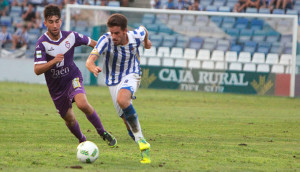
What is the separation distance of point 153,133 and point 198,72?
41.1ft

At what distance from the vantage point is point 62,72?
28.3 ft

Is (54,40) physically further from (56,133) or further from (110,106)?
(110,106)

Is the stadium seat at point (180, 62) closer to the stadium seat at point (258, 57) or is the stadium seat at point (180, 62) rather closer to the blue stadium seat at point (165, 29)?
the blue stadium seat at point (165, 29)

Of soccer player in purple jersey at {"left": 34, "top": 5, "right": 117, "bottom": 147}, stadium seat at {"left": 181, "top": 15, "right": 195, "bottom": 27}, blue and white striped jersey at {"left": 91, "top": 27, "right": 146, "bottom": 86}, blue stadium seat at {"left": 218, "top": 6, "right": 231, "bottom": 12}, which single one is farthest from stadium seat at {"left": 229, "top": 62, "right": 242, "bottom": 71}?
blue and white striped jersey at {"left": 91, "top": 27, "right": 146, "bottom": 86}

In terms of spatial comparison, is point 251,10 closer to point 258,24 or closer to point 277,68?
point 258,24

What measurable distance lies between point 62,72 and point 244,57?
15.0 m

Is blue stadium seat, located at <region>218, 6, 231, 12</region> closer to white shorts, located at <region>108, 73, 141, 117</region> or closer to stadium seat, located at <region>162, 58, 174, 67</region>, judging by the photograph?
stadium seat, located at <region>162, 58, 174, 67</region>

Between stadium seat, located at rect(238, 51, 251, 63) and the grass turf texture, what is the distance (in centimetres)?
321

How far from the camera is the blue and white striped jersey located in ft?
26.1

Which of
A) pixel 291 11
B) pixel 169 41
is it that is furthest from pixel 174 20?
pixel 291 11

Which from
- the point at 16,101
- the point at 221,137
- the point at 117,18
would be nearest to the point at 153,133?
the point at 221,137

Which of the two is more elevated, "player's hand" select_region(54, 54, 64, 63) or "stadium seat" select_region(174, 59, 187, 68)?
"player's hand" select_region(54, 54, 64, 63)

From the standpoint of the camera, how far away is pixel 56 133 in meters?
10.6

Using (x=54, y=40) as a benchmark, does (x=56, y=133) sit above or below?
below
